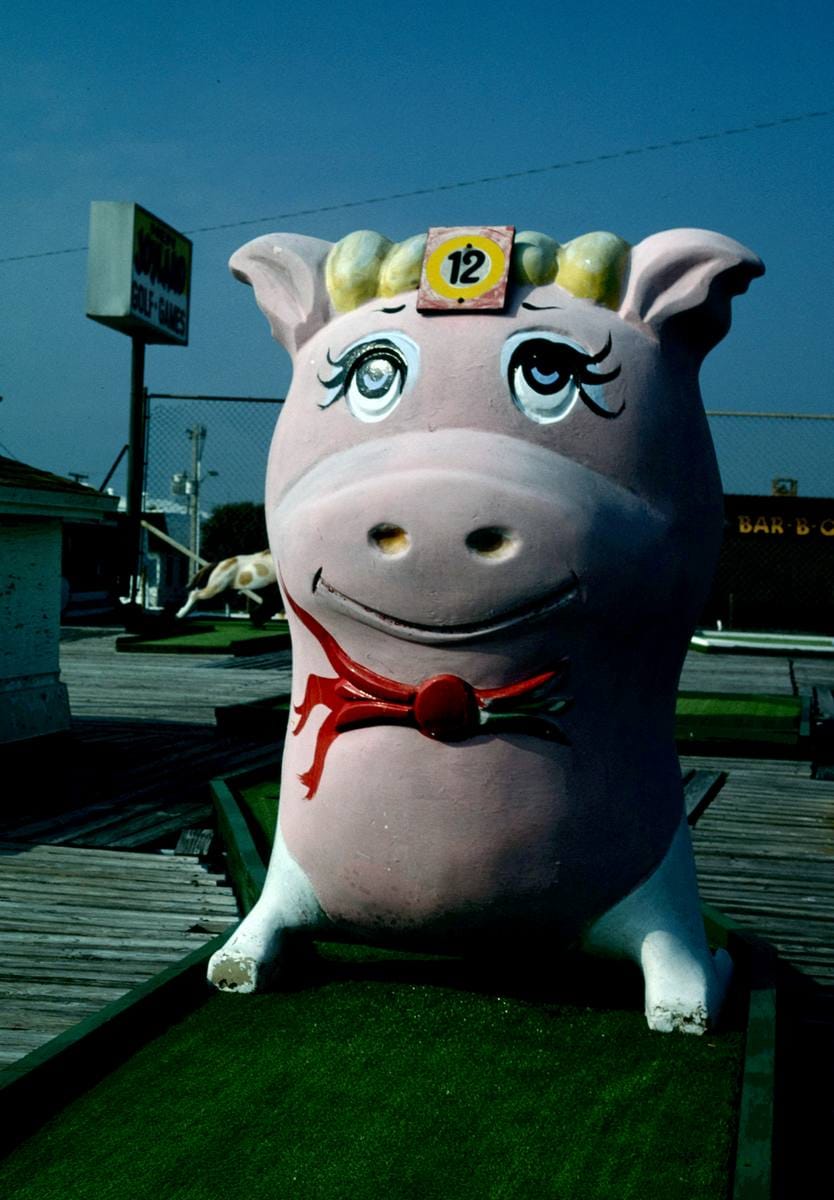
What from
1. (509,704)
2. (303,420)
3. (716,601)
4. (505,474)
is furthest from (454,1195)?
(716,601)

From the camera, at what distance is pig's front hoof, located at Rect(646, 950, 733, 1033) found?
2.98m

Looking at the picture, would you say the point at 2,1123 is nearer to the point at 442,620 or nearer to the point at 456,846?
the point at 456,846

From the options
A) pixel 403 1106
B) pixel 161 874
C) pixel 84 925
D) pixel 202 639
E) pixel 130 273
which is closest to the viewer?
pixel 403 1106

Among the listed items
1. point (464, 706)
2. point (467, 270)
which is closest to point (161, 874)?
point (464, 706)

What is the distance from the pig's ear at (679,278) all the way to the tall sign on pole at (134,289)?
13.3m

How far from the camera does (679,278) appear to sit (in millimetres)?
3119

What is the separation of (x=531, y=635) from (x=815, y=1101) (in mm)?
1341

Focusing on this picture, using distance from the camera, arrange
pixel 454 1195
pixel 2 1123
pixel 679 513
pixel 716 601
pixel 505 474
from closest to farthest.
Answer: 1. pixel 454 1195
2. pixel 2 1123
3. pixel 505 474
4. pixel 679 513
5. pixel 716 601

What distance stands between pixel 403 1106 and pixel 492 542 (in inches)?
46.8

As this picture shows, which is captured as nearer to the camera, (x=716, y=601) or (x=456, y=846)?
(x=456, y=846)

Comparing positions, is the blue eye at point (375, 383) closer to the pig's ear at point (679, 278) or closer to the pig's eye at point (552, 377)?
the pig's eye at point (552, 377)

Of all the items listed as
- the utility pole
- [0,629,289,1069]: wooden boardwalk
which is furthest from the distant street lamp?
[0,629,289,1069]: wooden boardwalk

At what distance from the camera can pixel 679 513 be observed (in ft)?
10.1

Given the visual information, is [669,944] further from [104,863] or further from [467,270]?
[104,863]
